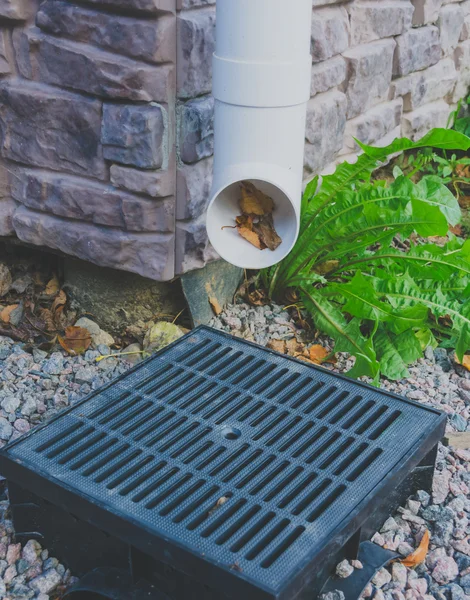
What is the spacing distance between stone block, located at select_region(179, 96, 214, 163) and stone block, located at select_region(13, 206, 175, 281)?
0.24 m

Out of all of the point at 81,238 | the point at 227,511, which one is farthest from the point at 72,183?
the point at 227,511

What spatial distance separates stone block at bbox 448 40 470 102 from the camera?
3.58m

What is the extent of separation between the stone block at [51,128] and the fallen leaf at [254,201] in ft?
1.31

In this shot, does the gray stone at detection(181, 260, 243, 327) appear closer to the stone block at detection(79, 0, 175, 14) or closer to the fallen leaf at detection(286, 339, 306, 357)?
the fallen leaf at detection(286, 339, 306, 357)

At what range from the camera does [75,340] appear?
2.33m

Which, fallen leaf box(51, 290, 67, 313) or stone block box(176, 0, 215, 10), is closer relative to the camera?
stone block box(176, 0, 215, 10)

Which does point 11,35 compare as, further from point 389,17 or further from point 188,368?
point 389,17

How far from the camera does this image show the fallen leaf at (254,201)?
2.01m

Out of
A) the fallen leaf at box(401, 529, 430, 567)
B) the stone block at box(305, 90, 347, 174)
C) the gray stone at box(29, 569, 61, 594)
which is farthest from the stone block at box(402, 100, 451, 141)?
the gray stone at box(29, 569, 61, 594)

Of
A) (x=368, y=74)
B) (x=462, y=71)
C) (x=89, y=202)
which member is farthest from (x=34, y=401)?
(x=462, y=71)

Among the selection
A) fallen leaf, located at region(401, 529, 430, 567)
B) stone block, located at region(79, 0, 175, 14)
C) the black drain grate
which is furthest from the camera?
stone block, located at region(79, 0, 175, 14)

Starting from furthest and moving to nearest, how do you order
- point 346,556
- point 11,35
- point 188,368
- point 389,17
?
point 389,17, point 11,35, point 188,368, point 346,556

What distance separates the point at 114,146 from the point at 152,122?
0.14 m

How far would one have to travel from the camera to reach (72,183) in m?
2.18
